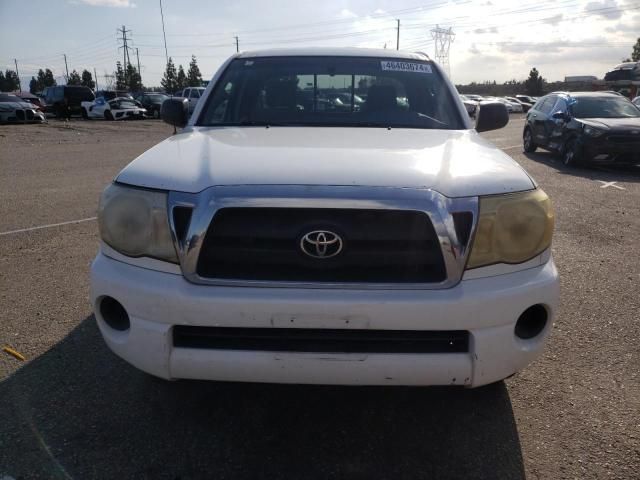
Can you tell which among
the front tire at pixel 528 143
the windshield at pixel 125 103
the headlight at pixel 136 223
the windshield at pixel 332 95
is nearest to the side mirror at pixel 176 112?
the windshield at pixel 332 95

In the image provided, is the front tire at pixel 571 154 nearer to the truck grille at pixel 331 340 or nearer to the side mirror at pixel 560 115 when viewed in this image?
the side mirror at pixel 560 115

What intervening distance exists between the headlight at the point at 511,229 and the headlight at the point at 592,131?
9891 millimetres

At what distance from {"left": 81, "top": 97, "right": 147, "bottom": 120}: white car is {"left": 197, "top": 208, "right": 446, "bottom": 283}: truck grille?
30.6 meters

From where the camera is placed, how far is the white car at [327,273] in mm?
2020

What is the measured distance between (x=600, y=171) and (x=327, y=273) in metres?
10.9

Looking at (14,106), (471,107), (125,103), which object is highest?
(471,107)

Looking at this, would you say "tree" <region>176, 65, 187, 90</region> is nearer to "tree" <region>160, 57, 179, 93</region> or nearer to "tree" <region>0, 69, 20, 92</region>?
"tree" <region>160, 57, 179, 93</region>

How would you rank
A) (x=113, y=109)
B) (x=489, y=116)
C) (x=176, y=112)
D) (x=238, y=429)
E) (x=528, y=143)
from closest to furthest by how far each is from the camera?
(x=238, y=429) < (x=176, y=112) < (x=489, y=116) < (x=528, y=143) < (x=113, y=109)

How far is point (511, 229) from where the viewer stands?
215cm

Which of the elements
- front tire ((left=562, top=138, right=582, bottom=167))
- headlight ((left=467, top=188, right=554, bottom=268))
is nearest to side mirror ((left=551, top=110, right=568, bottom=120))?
front tire ((left=562, top=138, right=582, bottom=167))

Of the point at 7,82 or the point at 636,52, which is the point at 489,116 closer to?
the point at 636,52

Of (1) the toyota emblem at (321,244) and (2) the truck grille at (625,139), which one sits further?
(2) the truck grille at (625,139)

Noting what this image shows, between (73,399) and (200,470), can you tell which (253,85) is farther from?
(200,470)

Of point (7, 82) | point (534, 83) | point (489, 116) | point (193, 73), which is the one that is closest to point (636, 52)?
point (534, 83)
